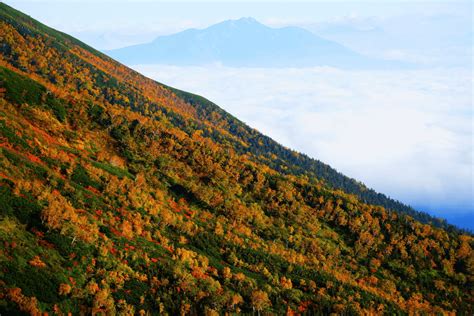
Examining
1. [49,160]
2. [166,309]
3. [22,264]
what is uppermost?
[49,160]

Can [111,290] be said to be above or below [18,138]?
below

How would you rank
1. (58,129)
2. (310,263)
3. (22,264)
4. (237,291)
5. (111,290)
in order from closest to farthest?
(22,264), (111,290), (237,291), (58,129), (310,263)

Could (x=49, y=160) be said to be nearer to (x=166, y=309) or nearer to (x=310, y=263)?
(x=166, y=309)

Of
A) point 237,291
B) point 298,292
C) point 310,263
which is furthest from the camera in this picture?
point 310,263

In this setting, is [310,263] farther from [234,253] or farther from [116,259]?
[116,259]

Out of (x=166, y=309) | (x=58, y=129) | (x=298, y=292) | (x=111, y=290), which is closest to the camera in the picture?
(x=111, y=290)

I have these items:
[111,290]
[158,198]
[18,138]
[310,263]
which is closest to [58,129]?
[18,138]

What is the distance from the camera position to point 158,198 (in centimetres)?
16388

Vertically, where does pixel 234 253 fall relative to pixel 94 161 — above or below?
below

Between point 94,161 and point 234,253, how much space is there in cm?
7244

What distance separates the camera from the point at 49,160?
128m

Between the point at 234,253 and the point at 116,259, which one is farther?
the point at 234,253

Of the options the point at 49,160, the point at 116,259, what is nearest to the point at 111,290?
the point at 116,259

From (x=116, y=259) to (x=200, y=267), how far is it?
34973mm
